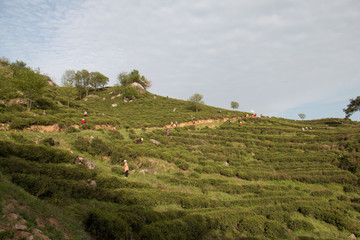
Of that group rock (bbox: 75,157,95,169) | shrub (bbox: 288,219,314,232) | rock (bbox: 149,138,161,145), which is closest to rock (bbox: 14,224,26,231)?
rock (bbox: 75,157,95,169)

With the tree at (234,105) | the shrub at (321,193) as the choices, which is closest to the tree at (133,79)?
the tree at (234,105)

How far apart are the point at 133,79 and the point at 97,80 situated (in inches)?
723

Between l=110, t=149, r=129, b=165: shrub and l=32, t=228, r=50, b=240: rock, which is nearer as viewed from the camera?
l=32, t=228, r=50, b=240: rock

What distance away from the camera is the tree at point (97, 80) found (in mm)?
95812

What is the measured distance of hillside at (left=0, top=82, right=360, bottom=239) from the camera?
831cm

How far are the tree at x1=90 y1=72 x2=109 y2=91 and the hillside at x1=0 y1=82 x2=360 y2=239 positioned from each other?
2368 inches

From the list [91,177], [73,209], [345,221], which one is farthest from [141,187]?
[345,221]

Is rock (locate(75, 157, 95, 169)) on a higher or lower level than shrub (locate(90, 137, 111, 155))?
lower

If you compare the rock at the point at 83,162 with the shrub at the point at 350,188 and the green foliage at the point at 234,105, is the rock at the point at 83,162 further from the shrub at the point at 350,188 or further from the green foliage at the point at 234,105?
the green foliage at the point at 234,105

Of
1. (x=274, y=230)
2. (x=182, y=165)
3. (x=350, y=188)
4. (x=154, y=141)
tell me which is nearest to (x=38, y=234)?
(x=274, y=230)

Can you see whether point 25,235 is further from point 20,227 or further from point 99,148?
point 99,148

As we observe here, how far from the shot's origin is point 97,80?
9675 cm

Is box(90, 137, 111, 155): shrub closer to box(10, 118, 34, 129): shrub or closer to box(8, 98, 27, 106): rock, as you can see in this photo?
box(10, 118, 34, 129): shrub

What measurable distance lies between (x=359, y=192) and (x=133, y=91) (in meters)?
79.0
